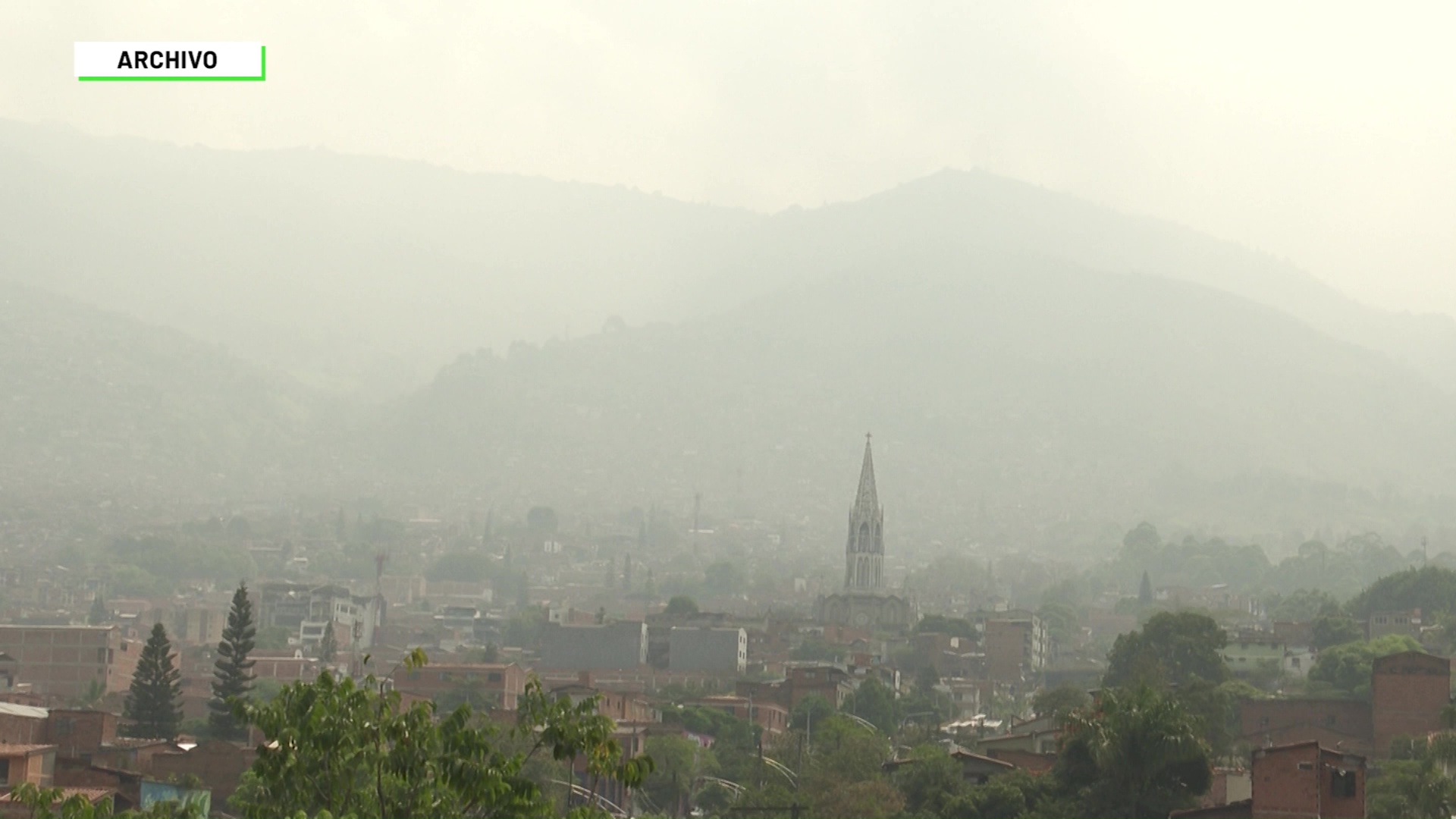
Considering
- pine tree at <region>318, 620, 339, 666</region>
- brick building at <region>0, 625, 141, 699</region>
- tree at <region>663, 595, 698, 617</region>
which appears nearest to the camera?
brick building at <region>0, 625, 141, 699</region>

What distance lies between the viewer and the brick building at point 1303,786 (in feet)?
133

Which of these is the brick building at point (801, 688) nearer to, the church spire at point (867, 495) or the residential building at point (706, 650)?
the residential building at point (706, 650)

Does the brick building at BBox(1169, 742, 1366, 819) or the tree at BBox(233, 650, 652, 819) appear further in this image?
the brick building at BBox(1169, 742, 1366, 819)

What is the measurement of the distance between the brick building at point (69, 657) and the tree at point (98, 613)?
52823 mm

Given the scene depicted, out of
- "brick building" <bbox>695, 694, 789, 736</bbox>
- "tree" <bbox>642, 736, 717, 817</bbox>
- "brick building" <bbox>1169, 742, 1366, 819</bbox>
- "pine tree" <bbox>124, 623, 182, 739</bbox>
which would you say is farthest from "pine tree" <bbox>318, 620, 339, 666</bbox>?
"brick building" <bbox>1169, 742, 1366, 819</bbox>

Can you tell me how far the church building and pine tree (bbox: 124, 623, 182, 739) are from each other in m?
89.1

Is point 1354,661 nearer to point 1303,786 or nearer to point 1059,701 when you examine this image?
point 1059,701

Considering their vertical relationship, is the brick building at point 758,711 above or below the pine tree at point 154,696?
below

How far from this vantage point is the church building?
166 m

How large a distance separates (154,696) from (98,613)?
11160 centimetres

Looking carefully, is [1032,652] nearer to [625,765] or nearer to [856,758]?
[856,758]

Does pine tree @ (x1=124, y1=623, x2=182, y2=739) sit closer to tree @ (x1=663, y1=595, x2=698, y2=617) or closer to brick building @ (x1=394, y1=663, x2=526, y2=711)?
brick building @ (x1=394, y1=663, x2=526, y2=711)

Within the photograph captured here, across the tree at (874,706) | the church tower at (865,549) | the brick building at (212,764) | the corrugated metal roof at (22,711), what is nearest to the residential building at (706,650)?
the tree at (874,706)

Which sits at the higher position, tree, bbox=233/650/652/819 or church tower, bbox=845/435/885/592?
church tower, bbox=845/435/885/592
